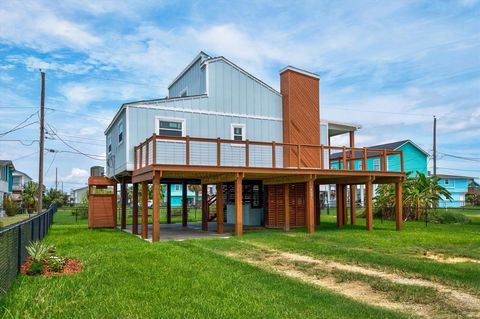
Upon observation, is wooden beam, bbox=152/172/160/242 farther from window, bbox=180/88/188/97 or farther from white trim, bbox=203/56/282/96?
window, bbox=180/88/188/97

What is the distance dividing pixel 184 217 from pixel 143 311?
17692mm

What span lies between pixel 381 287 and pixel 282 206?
13.2 m

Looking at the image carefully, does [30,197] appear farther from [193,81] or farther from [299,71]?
[299,71]

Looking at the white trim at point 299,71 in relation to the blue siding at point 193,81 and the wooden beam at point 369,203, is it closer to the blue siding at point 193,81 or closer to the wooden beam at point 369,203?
the blue siding at point 193,81

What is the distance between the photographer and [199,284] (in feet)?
25.1

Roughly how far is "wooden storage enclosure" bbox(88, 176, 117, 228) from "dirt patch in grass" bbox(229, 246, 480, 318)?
12.7 m

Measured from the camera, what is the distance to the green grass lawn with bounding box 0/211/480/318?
6.09 meters

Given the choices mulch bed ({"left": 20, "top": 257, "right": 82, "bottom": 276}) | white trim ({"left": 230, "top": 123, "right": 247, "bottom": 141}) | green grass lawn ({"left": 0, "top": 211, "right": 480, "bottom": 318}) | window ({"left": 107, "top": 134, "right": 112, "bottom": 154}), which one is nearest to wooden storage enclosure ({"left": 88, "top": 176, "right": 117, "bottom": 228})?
window ({"left": 107, "top": 134, "right": 112, "bottom": 154})

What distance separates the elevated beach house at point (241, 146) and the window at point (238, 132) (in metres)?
0.04

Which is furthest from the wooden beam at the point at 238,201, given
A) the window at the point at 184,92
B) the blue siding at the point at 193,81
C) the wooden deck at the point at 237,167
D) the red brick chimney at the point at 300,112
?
the window at the point at 184,92

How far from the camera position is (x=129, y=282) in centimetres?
793

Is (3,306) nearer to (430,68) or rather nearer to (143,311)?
(143,311)

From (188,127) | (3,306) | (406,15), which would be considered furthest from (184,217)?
(3,306)

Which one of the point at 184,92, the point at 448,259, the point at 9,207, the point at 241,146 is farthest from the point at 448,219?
the point at 9,207
